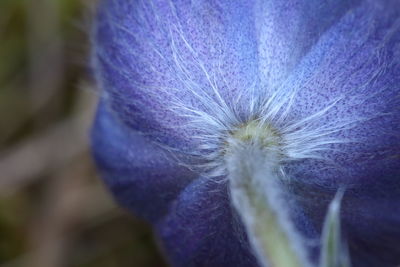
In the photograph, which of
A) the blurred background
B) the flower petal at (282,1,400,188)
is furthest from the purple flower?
the blurred background

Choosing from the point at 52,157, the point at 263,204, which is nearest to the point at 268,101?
the point at 263,204

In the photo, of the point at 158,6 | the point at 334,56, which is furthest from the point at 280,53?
the point at 158,6

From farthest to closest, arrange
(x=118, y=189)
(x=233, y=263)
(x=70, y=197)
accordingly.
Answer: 1. (x=70, y=197)
2. (x=118, y=189)
3. (x=233, y=263)

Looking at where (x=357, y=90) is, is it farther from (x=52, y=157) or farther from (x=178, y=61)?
(x=52, y=157)

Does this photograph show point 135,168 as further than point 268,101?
Yes

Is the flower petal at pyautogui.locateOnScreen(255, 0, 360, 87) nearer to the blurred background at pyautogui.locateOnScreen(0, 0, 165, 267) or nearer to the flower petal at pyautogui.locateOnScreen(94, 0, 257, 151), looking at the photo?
the flower petal at pyautogui.locateOnScreen(94, 0, 257, 151)

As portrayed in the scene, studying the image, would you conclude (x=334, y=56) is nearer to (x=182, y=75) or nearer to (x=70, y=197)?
(x=182, y=75)

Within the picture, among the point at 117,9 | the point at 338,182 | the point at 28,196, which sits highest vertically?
the point at 117,9

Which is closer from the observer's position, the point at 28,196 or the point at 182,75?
the point at 182,75
